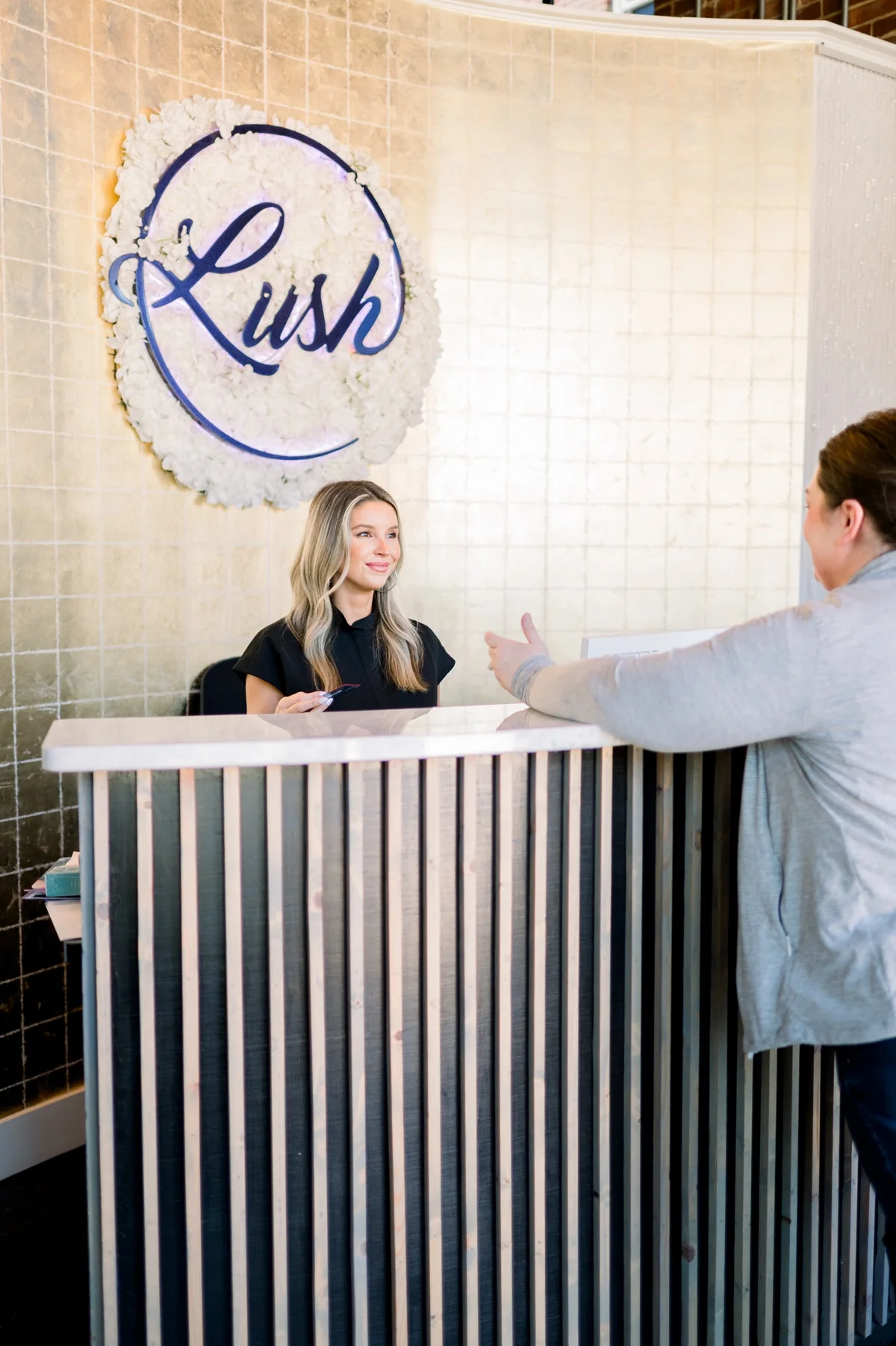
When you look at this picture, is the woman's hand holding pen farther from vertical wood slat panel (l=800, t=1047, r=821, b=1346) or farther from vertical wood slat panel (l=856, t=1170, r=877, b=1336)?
vertical wood slat panel (l=856, t=1170, r=877, b=1336)

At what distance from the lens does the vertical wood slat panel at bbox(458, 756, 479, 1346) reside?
1841 millimetres

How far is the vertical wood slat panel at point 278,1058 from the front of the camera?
1.74 meters

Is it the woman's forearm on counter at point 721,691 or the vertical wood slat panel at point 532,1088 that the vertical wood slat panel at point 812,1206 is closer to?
the vertical wood slat panel at point 532,1088

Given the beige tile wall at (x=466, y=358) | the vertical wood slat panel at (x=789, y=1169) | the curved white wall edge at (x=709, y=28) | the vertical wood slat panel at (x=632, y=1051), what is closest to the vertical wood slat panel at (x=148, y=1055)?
the vertical wood slat panel at (x=632, y=1051)

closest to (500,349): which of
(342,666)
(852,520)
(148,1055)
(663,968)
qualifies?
(342,666)

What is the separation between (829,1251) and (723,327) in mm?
3323

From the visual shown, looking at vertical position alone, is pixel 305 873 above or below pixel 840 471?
below

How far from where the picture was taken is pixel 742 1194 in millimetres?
2102

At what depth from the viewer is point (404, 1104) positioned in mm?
1851

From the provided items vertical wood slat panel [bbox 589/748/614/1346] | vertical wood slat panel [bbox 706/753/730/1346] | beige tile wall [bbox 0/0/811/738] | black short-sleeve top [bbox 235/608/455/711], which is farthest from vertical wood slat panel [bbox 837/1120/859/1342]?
beige tile wall [bbox 0/0/811/738]

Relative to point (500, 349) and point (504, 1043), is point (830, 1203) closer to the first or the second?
point (504, 1043)

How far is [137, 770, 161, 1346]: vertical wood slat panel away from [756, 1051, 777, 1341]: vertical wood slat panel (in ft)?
3.61

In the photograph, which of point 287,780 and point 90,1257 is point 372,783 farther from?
point 90,1257

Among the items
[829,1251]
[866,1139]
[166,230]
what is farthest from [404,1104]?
[166,230]
